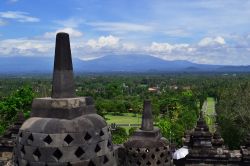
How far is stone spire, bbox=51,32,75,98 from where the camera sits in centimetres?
542

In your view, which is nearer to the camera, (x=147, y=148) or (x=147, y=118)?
(x=147, y=148)

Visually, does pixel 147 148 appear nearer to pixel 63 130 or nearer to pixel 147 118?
pixel 147 118

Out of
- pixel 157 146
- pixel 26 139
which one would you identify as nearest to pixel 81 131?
pixel 26 139

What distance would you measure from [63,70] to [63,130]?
0.89 m

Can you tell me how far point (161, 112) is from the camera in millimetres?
82125

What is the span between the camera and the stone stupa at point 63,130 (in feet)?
16.5

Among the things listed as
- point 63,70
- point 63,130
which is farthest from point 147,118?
point 63,130

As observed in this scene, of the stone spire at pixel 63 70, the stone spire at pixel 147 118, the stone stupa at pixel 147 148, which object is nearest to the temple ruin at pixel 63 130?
the stone spire at pixel 63 70

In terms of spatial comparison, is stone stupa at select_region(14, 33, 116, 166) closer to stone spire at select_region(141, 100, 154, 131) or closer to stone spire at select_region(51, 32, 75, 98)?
stone spire at select_region(51, 32, 75, 98)

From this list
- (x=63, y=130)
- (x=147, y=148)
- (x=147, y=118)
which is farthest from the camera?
(x=147, y=118)

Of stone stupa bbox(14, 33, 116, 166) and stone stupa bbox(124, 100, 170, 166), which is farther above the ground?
stone stupa bbox(14, 33, 116, 166)

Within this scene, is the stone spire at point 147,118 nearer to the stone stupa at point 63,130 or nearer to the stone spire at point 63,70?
the stone stupa at point 63,130

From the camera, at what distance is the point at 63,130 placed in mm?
5082

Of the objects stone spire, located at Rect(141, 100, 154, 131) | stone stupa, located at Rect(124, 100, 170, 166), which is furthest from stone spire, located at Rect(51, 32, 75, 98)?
stone spire, located at Rect(141, 100, 154, 131)
